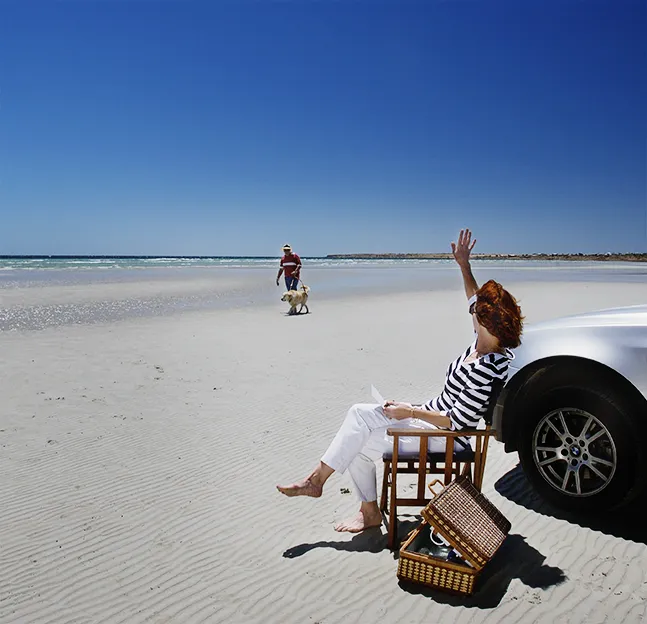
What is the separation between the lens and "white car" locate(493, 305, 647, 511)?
3574 mm

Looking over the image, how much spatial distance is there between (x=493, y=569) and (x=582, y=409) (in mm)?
1202

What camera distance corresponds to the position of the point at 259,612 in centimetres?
304

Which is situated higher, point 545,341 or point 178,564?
point 545,341

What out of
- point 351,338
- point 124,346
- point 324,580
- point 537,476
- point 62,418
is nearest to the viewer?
point 324,580

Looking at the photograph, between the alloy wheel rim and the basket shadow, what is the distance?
556 millimetres

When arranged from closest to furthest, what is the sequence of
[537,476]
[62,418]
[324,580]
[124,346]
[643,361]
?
1. [324,580]
2. [643,361]
3. [537,476]
4. [62,418]
5. [124,346]

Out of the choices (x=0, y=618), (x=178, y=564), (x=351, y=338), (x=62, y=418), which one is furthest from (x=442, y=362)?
(x=0, y=618)

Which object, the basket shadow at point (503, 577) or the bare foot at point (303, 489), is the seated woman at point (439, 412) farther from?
the basket shadow at point (503, 577)

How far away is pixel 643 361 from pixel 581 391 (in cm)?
42

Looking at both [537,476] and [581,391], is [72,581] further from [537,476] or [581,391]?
[581,391]

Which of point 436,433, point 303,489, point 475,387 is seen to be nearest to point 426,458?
point 436,433

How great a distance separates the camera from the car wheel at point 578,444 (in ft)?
11.8

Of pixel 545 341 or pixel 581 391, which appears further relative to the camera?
pixel 545 341

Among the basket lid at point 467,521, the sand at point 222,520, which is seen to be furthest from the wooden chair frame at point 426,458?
the sand at point 222,520
